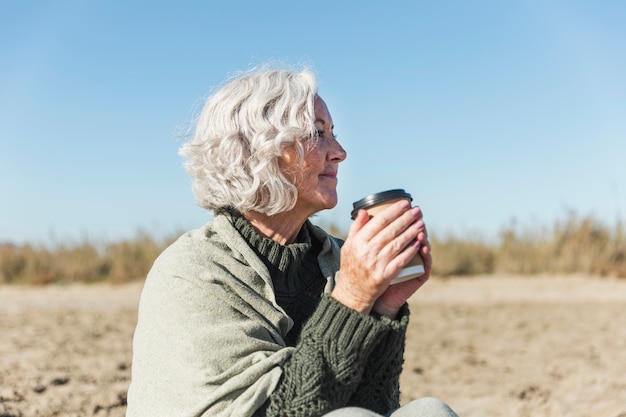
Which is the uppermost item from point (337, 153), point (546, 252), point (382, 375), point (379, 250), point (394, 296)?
point (337, 153)

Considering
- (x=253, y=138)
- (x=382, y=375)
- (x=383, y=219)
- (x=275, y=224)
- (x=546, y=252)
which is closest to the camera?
(x=383, y=219)

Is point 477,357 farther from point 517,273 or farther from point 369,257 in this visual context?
point 517,273

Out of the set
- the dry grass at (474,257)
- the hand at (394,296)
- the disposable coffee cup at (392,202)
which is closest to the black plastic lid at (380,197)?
the disposable coffee cup at (392,202)

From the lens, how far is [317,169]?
224 centimetres

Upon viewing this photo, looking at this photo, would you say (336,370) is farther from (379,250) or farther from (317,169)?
(317,169)

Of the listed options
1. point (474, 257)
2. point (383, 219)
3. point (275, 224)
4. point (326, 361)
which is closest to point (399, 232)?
point (383, 219)

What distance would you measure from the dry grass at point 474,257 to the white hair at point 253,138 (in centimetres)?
830

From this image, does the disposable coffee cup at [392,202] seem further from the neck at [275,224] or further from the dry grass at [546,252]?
the dry grass at [546,252]

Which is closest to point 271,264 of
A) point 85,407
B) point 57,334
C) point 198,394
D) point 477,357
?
point 198,394

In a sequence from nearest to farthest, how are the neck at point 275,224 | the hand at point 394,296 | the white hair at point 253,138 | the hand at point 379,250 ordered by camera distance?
the hand at point 379,250
the hand at point 394,296
the white hair at point 253,138
the neck at point 275,224

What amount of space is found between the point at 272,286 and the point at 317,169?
0.39m

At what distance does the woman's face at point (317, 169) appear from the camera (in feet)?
7.32

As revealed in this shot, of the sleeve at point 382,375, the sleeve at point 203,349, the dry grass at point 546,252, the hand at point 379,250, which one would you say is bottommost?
the dry grass at point 546,252

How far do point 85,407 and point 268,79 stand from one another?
7.66 ft
